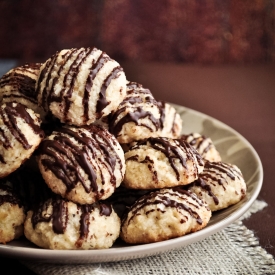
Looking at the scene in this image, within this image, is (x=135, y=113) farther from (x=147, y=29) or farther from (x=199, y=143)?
(x=147, y=29)

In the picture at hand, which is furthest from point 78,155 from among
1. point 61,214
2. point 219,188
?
point 219,188

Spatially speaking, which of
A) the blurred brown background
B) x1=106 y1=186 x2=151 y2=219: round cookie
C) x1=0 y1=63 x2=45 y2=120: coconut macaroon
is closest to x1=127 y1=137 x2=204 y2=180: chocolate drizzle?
x1=106 y1=186 x2=151 y2=219: round cookie

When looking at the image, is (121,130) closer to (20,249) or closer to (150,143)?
(150,143)

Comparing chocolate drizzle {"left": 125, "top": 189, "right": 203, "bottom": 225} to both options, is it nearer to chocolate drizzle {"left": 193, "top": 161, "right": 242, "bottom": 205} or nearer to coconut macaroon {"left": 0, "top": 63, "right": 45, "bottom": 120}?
chocolate drizzle {"left": 193, "top": 161, "right": 242, "bottom": 205}

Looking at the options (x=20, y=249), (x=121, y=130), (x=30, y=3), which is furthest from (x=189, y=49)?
(x=20, y=249)

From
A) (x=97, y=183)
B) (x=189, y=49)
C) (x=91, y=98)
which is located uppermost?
(x=91, y=98)

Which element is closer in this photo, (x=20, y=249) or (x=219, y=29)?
(x=20, y=249)

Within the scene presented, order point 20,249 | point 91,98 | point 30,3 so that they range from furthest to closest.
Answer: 1. point 30,3
2. point 91,98
3. point 20,249
